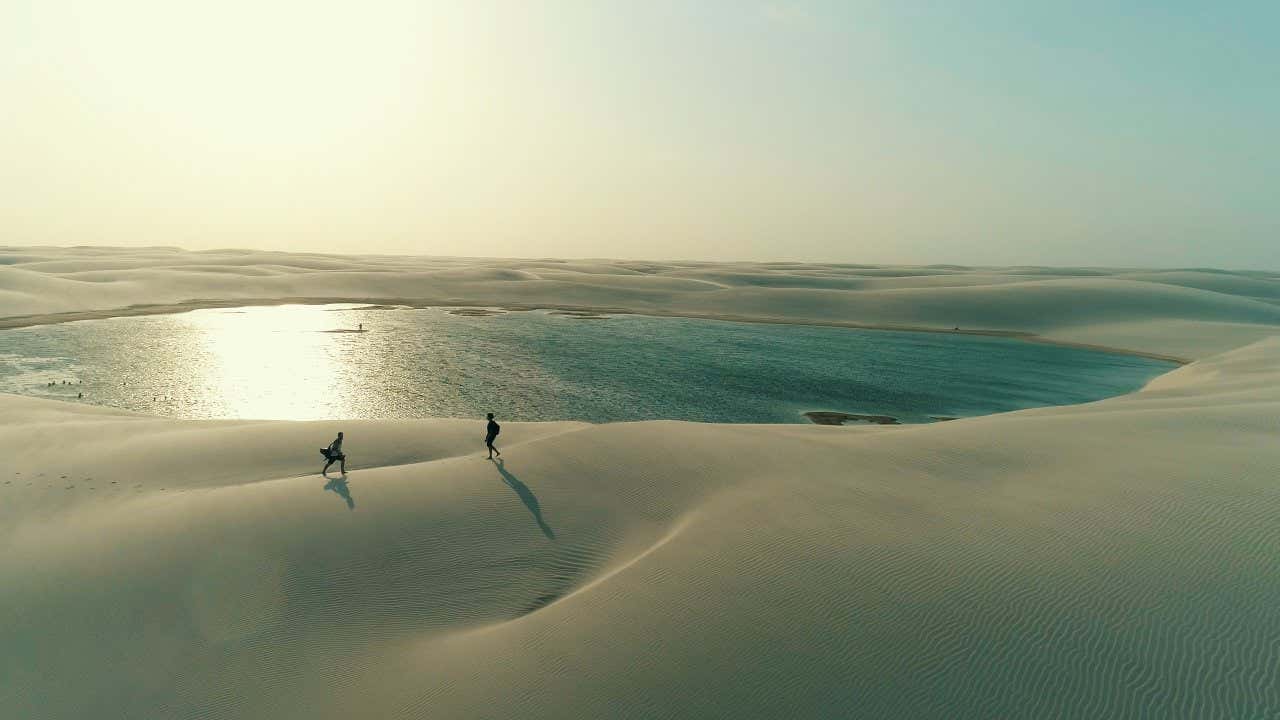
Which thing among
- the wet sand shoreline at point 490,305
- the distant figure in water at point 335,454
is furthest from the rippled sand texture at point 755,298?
the distant figure in water at point 335,454

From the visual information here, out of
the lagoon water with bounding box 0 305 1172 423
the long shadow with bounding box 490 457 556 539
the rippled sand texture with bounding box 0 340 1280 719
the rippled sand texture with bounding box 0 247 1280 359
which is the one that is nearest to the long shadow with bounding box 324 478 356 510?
the rippled sand texture with bounding box 0 340 1280 719

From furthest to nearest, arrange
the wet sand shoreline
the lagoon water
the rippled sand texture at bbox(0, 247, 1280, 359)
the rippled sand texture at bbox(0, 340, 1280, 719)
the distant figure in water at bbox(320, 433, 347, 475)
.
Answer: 1. the rippled sand texture at bbox(0, 247, 1280, 359)
2. the wet sand shoreline
3. the lagoon water
4. the distant figure in water at bbox(320, 433, 347, 475)
5. the rippled sand texture at bbox(0, 340, 1280, 719)

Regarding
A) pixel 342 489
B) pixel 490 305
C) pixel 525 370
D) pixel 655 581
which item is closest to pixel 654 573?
pixel 655 581

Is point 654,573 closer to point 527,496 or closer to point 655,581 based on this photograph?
point 655,581

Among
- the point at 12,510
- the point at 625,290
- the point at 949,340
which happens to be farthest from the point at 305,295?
the point at 949,340

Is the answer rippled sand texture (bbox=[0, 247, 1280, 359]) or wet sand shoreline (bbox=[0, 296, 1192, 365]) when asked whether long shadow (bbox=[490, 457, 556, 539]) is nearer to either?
wet sand shoreline (bbox=[0, 296, 1192, 365])

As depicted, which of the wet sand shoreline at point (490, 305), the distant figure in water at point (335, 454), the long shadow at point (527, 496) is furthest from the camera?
the wet sand shoreline at point (490, 305)

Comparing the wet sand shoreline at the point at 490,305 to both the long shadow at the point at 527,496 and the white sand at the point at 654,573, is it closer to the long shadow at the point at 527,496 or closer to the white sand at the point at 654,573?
the white sand at the point at 654,573
